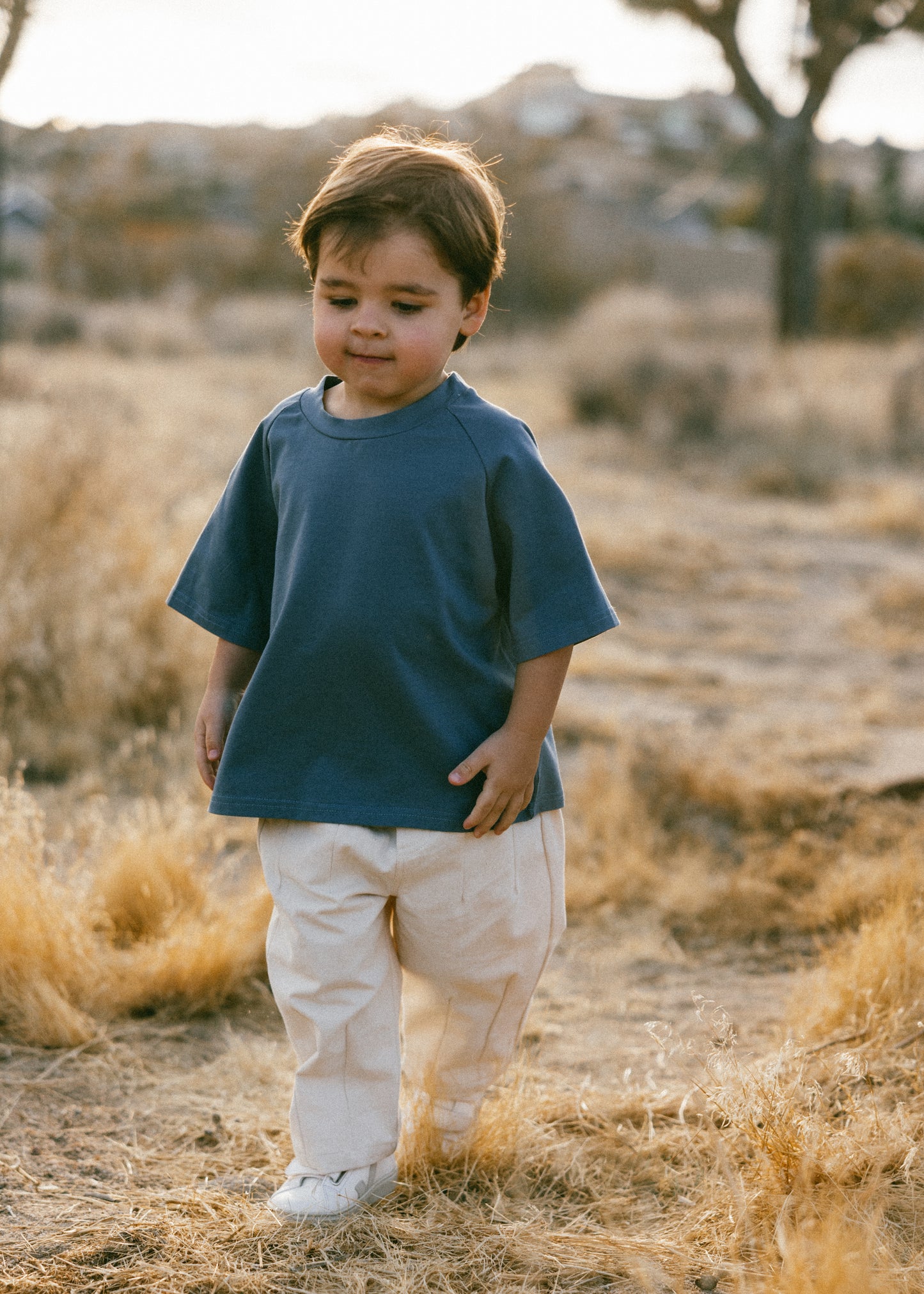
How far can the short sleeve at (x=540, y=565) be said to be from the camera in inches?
68.9

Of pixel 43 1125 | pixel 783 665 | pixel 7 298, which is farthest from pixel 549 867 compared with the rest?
pixel 7 298

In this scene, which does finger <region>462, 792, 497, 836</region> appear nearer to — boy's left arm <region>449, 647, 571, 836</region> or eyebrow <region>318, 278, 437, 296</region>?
boy's left arm <region>449, 647, 571, 836</region>

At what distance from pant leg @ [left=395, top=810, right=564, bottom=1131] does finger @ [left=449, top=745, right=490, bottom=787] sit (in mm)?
83

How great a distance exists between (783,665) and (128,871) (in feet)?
11.8

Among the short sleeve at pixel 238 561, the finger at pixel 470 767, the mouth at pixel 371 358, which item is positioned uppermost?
the mouth at pixel 371 358

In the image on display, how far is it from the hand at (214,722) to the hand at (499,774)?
1.37ft

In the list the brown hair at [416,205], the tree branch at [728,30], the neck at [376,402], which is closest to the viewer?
the brown hair at [416,205]

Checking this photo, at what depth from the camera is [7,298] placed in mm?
19891

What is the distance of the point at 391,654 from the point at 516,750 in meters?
0.22

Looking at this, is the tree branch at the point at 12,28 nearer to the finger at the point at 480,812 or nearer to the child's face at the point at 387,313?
the child's face at the point at 387,313

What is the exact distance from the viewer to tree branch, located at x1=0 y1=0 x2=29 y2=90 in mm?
5109

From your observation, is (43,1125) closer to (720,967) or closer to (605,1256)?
(605,1256)

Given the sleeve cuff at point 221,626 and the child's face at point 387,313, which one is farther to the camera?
the sleeve cuff at point 221,626

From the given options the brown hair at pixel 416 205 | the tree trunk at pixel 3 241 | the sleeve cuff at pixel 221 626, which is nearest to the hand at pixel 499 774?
the sleeve cuff at pixel 221 626
